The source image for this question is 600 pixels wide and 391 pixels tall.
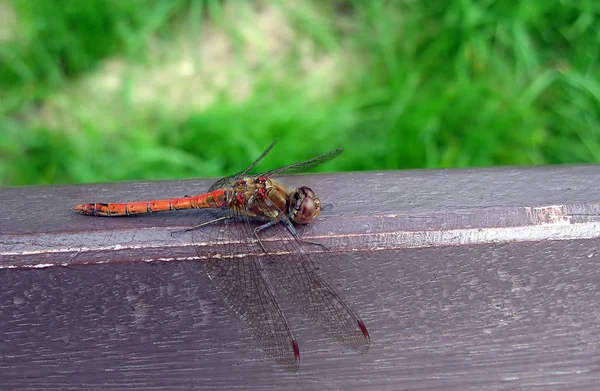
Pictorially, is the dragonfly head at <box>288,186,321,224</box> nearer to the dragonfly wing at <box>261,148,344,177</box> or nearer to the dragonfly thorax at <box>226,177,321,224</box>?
the dragonfly thorax at <box>226,177,321,224</box>

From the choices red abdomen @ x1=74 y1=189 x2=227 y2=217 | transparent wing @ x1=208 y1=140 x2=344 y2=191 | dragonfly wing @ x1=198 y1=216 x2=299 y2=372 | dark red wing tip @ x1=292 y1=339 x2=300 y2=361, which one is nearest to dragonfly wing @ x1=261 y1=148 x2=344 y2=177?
transparent wing @ x1=208 y1=140 x2=344 y2=191

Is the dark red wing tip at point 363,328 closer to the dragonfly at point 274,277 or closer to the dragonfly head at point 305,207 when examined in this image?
the dragonfly at point 274,277

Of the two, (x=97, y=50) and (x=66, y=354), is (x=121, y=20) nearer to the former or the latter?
(x=97, y=50)

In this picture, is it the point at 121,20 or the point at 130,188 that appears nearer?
the point at 130,188

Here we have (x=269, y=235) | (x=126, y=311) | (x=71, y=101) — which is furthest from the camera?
(x=71, y=101)

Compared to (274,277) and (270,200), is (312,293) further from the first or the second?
(270,200)

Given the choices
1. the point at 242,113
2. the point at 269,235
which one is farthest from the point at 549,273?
the point at 242,113

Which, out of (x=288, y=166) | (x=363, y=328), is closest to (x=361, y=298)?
(x=363, y=328)

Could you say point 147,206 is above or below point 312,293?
above

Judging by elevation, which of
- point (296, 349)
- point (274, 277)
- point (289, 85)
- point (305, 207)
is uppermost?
point (289, 85)
